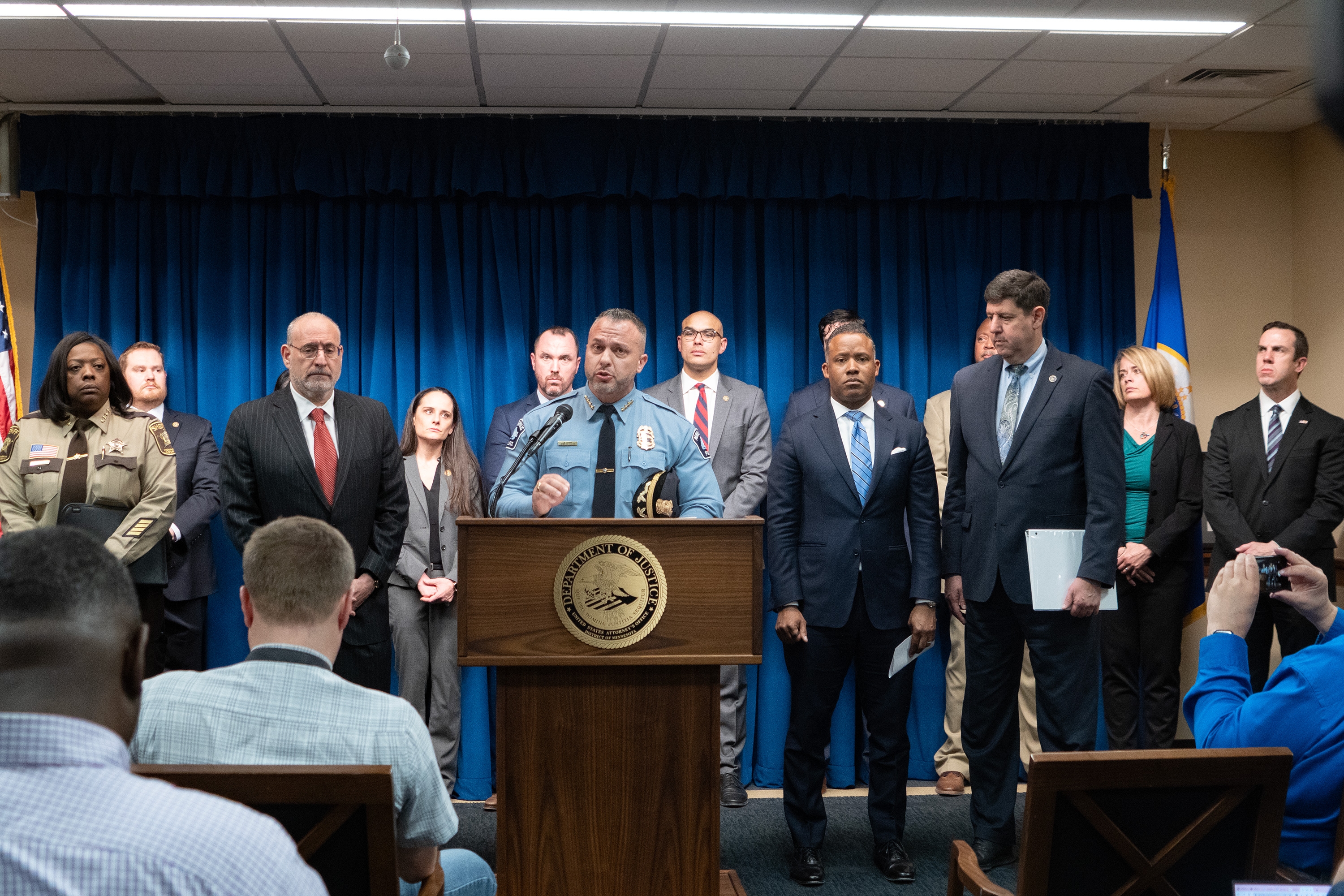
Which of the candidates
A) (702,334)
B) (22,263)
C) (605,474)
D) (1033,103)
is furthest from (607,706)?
(22,263)

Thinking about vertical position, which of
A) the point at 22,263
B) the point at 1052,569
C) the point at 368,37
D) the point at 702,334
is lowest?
the point at 1052,569

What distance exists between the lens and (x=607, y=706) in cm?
243

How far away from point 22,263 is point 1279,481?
19.5 ft

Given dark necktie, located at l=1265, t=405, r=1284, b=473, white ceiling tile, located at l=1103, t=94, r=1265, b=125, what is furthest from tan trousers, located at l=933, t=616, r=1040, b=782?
white ceiling tile, located at l=1103, t=94, r=1265, b=125

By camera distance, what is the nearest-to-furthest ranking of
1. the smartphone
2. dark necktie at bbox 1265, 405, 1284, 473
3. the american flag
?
the smartphone < dark necktie at bbox 1265, 405, 1284, 473 < the american flag

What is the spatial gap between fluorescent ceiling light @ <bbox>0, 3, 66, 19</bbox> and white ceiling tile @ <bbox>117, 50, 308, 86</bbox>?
1.12ft

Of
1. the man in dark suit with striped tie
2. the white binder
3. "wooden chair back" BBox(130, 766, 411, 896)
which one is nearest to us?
"wooden chair back" BBox(130, 766, 411, 896)

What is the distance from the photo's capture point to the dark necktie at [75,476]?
3.69 m

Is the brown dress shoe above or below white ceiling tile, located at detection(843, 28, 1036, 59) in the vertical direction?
below

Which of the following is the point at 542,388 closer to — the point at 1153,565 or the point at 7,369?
the point at 7,369

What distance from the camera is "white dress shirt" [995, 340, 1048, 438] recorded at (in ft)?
11.2

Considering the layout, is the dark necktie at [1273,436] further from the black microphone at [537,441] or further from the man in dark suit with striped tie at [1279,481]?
the black microphone at [537,441]

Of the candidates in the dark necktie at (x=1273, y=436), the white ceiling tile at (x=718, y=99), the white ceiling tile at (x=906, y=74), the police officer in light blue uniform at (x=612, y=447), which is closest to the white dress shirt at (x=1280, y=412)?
the dark necktie at (x=1273, y=436)

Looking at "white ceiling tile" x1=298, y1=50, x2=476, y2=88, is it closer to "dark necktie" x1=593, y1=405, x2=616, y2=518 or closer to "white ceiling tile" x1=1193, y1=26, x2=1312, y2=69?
"dark necktie" x1=593, y1=405, x2=616, y2=518
